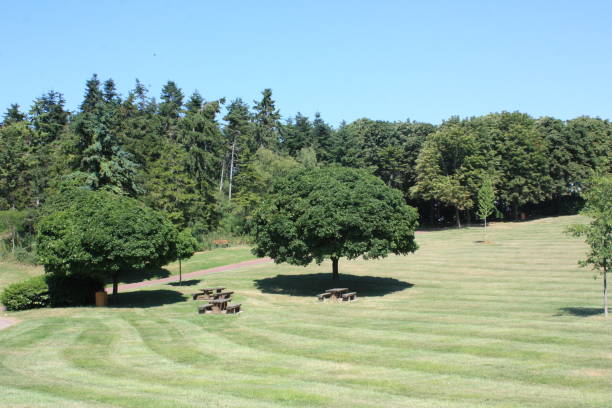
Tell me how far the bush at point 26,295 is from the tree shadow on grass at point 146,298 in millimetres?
3764

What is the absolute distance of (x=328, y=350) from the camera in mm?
17516

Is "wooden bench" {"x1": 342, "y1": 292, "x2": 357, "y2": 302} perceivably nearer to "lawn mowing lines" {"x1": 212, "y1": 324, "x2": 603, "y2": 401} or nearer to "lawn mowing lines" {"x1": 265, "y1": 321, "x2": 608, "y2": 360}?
"lawn mowing lines" {"x1": 265, "y1": 321, "x2": 608, "y2": 360}

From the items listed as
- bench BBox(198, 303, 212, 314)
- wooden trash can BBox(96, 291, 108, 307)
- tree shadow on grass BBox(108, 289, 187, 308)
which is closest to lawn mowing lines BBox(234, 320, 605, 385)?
bench BBox(198, 303, 212, 314)

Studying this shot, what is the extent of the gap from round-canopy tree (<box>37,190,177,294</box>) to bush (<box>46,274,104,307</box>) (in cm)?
111

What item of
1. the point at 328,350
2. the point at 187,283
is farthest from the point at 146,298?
the point at 328,350

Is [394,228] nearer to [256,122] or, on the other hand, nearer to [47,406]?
→ [47,406]

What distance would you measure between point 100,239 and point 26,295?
236 inches

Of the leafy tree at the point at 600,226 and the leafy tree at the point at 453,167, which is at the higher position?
the leafy tree at the point at 453,167

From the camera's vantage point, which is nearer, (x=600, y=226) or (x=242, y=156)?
(x=600, y=226)

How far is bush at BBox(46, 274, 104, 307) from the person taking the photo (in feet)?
97.5

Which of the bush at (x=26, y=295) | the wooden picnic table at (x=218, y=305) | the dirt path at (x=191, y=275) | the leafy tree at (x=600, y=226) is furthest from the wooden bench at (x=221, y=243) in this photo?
the leafy tree at (x=600, y=226)

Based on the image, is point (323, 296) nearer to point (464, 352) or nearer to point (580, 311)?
point (580, 311)

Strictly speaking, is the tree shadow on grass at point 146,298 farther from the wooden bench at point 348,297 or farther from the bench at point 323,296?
the wooden bench at point 348,297

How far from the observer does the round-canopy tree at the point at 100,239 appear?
27266 millimetres
